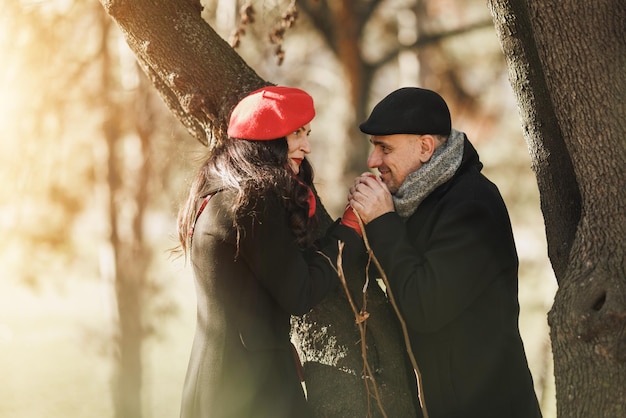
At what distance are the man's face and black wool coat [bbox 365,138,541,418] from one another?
139mm

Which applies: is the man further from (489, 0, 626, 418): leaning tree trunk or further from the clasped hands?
(489, 0, 626, 418): leaning tree trunk

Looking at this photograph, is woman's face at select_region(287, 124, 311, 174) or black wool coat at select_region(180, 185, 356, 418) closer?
black wool coat at select_region(180, 185, 356, 418)

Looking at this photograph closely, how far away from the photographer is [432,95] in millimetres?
3066

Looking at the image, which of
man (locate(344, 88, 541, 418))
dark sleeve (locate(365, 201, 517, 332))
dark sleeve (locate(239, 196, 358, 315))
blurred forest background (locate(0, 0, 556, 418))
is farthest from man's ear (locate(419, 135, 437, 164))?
blurred forest background (locate(0, 0, 556, 418))

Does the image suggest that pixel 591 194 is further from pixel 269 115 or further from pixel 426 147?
pixel 269 115

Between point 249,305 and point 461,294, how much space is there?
75 cm

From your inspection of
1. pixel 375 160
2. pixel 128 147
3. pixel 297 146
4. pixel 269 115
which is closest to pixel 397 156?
pixel 375 160

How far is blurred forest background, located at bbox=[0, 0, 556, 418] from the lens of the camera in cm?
793

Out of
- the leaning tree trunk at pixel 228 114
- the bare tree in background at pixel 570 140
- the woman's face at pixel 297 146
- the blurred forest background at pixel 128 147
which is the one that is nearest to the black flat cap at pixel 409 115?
the woman's face at pixel 297 146

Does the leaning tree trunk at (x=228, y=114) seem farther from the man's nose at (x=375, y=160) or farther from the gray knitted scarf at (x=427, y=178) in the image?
the man's nose at (x=375, y=160)

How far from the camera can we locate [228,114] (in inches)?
125

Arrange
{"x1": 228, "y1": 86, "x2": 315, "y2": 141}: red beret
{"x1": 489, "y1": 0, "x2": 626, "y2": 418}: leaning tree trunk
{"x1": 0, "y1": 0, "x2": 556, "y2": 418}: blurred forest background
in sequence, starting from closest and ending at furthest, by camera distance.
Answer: {"x1": 489, "y1": 0, "x2": 626, "y2": 418}: leaning tree trunk → {"x1": 228, "y1": 86, "x2": 315, "y2": 141}: red beret → {"x1": 0, "y1": 0, "x2": 556, "y2": 418}: blurred forest background

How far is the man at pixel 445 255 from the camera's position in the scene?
9.24 ft

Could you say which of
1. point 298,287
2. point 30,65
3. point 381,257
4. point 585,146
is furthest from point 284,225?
point 30,65
